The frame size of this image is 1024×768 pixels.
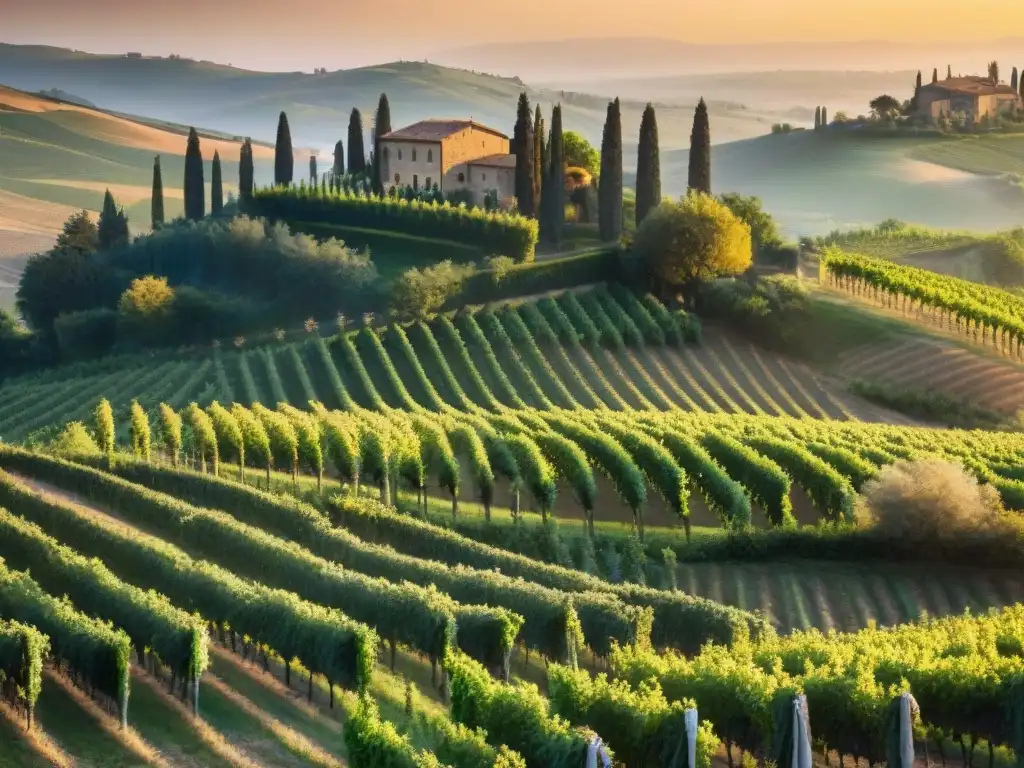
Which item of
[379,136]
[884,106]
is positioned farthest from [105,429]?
[884,106]

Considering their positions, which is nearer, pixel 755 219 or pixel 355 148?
pixel 755 219

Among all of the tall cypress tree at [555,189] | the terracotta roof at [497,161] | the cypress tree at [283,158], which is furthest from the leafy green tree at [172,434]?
the cypress tree at [283,158]

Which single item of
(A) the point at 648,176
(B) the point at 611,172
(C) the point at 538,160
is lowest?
(A) the point at 648,176

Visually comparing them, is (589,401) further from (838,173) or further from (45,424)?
(838,173)

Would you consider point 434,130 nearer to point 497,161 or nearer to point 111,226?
point 497,161

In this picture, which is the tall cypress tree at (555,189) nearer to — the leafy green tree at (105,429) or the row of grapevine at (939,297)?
the row of grapevine at (939,297)

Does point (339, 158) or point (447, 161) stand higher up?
point (339, 158)

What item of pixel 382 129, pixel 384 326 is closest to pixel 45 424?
pixel 384 326

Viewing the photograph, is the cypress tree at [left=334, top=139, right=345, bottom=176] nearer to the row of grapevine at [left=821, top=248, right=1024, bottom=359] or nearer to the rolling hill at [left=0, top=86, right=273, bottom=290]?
the rolling hill at [left=0, top=86, right=273, bottom=290]
